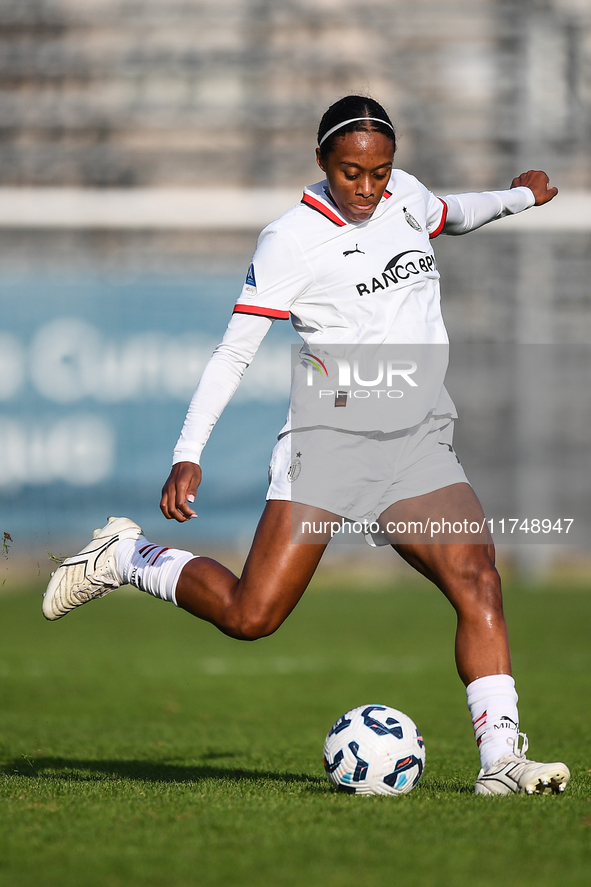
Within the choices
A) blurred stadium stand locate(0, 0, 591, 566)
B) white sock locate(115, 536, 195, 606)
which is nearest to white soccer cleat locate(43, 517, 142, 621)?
white sock locate(115, 536, 195, 606)

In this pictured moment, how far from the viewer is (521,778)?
134 inches

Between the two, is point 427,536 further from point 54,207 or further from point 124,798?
point 54,207

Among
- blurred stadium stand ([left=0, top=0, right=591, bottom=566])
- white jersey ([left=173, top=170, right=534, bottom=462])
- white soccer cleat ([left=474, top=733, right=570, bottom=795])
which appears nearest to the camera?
white soccer cleat ([left=474, top=733, right=570, bottom=795])

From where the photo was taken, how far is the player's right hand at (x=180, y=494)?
3.60m

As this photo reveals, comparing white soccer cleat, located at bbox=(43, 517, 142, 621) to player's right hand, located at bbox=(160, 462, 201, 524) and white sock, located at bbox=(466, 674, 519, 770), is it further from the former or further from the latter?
white sock, located at bbox=(466, 674, 519, 770)

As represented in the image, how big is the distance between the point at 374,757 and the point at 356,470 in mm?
908

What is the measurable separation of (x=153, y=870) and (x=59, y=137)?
11.6 meters

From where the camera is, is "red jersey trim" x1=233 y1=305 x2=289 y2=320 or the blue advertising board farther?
the blue advertising board

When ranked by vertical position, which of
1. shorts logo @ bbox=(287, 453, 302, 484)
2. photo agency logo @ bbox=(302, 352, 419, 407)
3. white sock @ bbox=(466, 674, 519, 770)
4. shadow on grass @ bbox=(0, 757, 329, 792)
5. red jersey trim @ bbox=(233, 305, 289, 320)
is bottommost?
shadow on grass @ bbox=(0, 757, 329, 792)

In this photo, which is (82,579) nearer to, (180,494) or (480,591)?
(180,494)

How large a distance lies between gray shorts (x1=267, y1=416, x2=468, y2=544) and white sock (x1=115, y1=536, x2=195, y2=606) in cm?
44

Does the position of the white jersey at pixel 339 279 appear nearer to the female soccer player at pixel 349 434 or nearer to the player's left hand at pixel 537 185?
the female soccer player at pixel 349 434

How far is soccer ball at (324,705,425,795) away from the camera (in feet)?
11.7

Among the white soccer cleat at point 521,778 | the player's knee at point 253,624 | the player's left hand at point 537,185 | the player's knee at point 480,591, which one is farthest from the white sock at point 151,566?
the player's left hand at point 537,185
